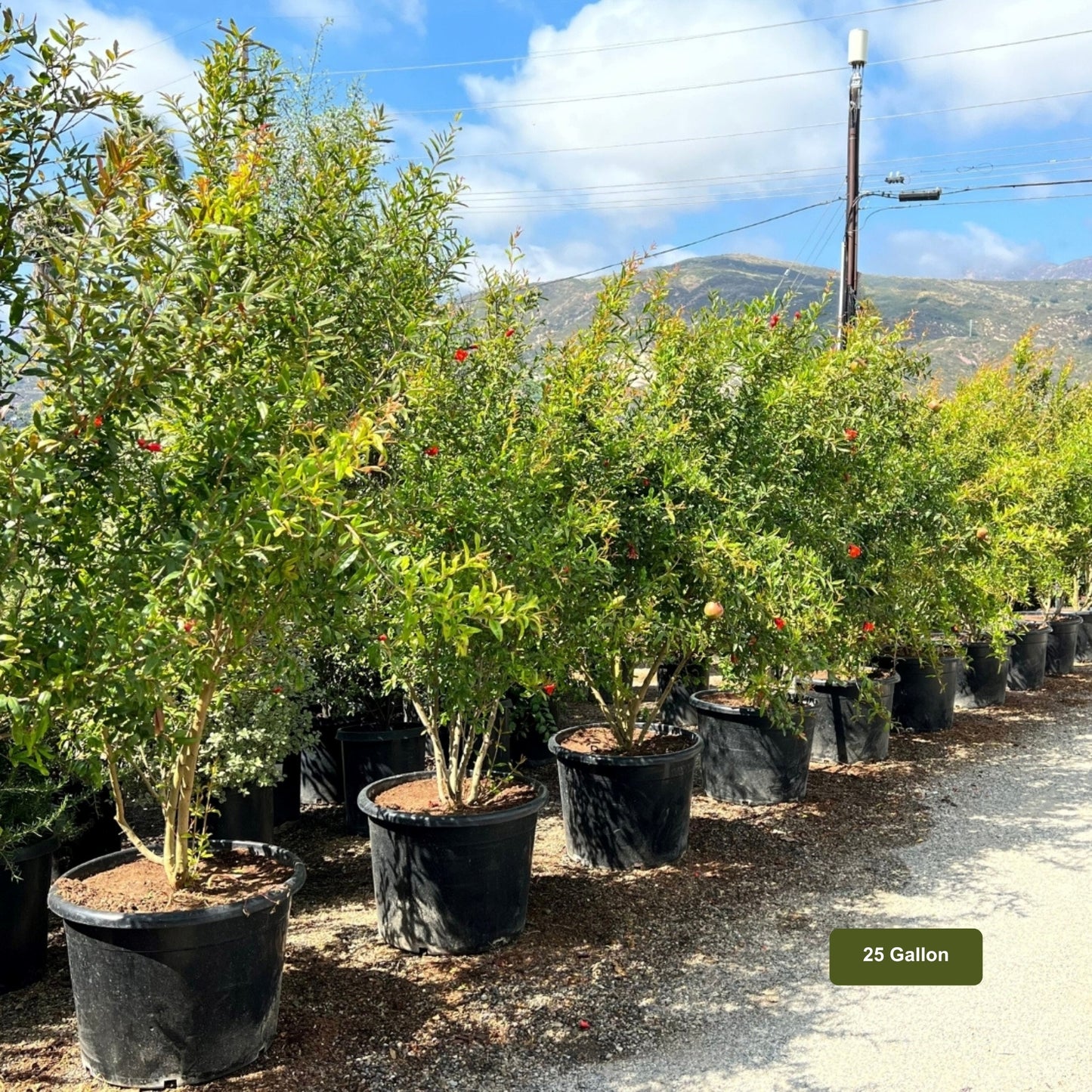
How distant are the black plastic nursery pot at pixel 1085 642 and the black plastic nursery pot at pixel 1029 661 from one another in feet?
6.84

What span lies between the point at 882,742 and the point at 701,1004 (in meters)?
3.79

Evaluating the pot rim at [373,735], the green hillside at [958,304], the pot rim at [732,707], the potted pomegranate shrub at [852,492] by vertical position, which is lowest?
the pot rim at [373,735]

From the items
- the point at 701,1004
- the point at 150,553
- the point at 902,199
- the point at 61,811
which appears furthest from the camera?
the point at 902,199

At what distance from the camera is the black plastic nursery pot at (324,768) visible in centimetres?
589

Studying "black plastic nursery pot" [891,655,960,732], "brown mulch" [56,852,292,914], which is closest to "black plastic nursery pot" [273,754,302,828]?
"brown mulch" [56,852,292,914]

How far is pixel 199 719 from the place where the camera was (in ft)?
10.00

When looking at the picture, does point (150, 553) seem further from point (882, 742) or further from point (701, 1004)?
point (882, 742)

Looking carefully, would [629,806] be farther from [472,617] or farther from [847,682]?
[847,682]

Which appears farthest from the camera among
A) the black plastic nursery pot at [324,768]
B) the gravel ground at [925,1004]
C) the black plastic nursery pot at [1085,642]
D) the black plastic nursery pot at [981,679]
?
the black plastic nursery pot at [1085,642]

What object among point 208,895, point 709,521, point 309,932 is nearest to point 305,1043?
point 208,895

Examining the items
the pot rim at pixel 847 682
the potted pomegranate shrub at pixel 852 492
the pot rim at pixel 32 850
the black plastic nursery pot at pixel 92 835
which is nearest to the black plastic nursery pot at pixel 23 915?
the pot rim at pixel 32 850

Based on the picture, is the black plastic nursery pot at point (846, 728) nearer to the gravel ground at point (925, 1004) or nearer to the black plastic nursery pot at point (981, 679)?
the gravel ground at point (925, 1004)

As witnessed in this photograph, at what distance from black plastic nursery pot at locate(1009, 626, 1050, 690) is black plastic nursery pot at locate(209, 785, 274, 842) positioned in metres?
7.26

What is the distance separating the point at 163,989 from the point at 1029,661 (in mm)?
8685
